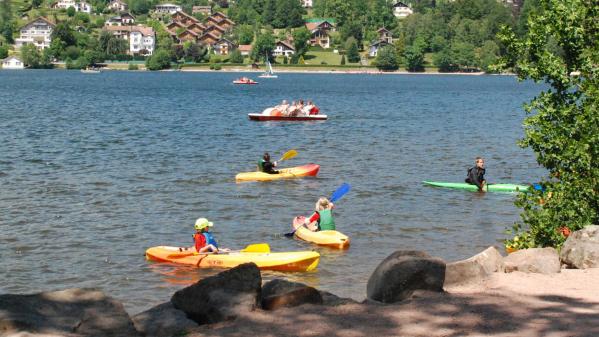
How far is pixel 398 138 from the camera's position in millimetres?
51688

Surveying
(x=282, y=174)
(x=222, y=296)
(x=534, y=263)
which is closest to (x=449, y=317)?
(x=222, y=296)

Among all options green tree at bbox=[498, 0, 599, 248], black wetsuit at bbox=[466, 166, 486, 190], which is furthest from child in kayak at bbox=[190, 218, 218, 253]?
black wetsuit at bbox=[466, 166, 486, 190]

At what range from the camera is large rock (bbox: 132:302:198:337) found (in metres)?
10.9

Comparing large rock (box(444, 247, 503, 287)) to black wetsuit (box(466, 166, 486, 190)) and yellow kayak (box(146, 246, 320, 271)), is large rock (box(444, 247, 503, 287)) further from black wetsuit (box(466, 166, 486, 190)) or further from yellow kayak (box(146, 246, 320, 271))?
black wetsuit (box(466, 166, 486, 190))

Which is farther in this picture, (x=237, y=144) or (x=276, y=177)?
(x=237, y=144)

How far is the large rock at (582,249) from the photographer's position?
1380 centimetres

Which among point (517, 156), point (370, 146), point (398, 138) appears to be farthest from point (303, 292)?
point (398, 138)

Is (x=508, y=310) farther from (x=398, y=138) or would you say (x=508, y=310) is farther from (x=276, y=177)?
(x=398, y=138)

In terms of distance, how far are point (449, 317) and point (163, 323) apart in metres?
3.41

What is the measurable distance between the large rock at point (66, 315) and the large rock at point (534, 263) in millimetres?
5898

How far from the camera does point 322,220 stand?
22047 mm

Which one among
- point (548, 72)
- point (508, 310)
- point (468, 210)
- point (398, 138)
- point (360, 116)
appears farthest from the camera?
point (360, 116)

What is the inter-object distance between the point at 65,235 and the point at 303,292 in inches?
494

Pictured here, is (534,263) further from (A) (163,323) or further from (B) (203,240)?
(B) (203,240)
